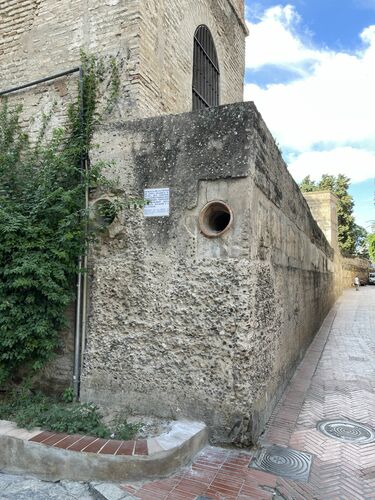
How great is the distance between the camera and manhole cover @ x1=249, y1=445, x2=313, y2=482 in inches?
117

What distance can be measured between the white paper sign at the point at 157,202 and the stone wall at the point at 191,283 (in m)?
0.07

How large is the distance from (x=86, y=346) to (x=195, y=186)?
197cm

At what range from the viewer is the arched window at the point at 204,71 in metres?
7.22

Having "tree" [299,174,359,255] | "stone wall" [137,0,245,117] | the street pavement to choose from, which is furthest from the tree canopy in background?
the street pavement

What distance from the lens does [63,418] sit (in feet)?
11.0

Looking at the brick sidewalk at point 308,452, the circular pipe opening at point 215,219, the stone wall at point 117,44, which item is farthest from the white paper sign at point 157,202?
the brick sidewalk at point 308,452

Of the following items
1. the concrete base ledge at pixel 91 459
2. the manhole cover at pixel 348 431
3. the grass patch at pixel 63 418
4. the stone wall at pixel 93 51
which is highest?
the stone wall at pixel 93 51

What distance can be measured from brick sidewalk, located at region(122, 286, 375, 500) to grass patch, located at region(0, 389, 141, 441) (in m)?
0.51

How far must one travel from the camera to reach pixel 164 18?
5578 mm

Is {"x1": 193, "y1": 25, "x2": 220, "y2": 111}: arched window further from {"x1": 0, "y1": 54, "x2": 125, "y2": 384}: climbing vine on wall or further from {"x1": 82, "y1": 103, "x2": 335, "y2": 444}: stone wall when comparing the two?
{"x1": 82, "y1": 103, "x2": 335, "y2": 444}: stone wall

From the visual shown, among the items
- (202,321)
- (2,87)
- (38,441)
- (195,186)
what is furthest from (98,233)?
(2,87)

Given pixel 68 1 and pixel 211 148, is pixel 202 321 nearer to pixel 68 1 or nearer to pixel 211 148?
pixel 211 148

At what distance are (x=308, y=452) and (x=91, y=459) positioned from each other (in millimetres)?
1833

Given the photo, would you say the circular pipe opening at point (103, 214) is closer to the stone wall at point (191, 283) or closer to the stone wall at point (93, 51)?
the stone wall at point (191, 283)
